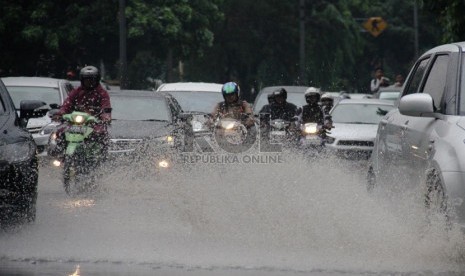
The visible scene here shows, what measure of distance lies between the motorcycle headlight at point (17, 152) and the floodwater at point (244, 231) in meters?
0.67

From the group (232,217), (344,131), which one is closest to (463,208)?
(232,217)

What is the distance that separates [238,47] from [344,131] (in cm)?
3286

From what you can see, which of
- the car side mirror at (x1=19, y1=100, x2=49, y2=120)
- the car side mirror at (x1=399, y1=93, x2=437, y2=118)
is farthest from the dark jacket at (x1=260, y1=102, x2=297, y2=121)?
the car side mirror at (x1=399, y1=93, x2=437, y2=118)

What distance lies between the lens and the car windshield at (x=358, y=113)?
82.6ft

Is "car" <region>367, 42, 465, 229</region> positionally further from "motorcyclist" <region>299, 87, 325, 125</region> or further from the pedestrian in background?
the pedestrian in background

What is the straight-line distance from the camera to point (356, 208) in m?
11.9

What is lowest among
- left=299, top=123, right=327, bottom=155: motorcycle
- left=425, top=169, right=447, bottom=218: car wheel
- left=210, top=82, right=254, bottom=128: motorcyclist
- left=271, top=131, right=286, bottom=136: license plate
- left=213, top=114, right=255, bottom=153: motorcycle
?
left=299, top=123, right=327, bottom=155: motorcycle

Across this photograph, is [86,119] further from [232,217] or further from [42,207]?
[232,217]

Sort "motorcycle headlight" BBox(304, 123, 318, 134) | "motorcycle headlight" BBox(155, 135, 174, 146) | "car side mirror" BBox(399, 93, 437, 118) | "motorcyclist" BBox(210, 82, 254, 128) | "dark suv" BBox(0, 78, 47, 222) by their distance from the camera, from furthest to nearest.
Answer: "motorcycle headlight" BBox(304, 123, 318, 134), "motorcycle headlight" BBox(155, 135, 174, 146), "motorcyclist" BBox(210, 82, 254, 128), "dark suv" BBox(0, 78, 47, 222), "car side mirror" BBox(399, 93, 437, 118)

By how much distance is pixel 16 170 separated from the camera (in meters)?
11.8

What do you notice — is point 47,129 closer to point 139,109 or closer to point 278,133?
point 139,109

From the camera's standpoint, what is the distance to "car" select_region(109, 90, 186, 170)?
1805cm

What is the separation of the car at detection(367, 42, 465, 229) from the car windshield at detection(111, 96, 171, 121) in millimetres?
8101

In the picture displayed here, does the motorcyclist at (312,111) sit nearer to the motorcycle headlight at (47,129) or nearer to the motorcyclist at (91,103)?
the motorcyclist at (91,103)
